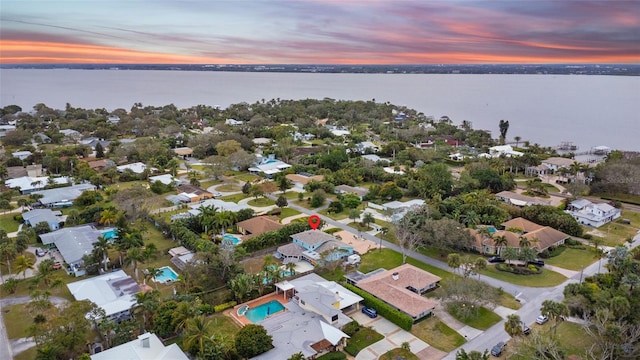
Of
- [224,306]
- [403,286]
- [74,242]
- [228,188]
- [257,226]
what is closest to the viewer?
[224,306]

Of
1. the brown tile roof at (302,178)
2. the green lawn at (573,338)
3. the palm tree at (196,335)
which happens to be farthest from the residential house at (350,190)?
the palm tree at (196,335)

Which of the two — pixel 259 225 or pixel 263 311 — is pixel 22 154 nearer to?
pixel 259 225

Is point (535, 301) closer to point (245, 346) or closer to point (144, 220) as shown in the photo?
point (245, 346)

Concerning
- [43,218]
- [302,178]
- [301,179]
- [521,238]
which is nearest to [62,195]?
[43,218]

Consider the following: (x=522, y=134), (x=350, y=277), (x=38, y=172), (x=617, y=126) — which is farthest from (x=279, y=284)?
(x=617, y=126)

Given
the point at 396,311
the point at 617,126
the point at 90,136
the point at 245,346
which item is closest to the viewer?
the point at 245,346

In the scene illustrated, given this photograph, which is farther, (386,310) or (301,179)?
(301,179)

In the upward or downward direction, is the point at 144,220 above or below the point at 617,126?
below
